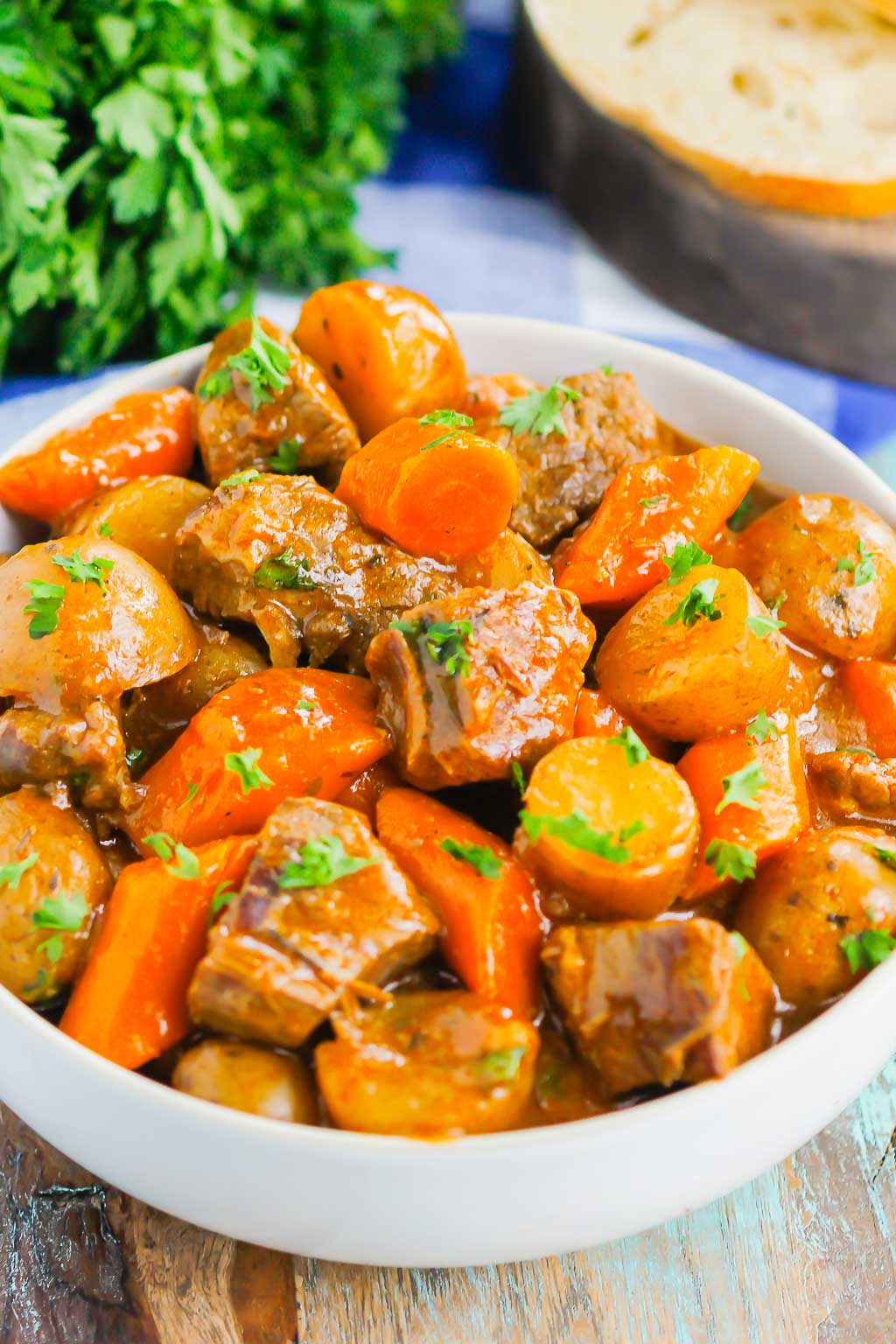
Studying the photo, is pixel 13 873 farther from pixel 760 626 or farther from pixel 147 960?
pixel 760 626

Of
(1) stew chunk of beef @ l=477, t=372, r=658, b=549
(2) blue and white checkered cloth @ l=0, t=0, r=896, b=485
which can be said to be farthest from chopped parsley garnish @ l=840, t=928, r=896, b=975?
(2) blue and white checkered cloth @ l=0, t=0, r=896, b=485

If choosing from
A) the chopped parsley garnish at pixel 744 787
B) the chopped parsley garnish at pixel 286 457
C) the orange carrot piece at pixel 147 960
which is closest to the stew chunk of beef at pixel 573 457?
the chopped parsley garnish at pixel 286 457

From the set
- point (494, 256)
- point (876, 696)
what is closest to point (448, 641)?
point (876, 696)

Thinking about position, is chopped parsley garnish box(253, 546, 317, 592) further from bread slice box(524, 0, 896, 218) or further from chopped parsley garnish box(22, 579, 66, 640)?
bread slice box(524, 0, 896, 218)

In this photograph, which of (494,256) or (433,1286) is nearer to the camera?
(433,1286)

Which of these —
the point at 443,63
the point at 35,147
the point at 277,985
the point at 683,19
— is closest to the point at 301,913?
the point at 277,985
